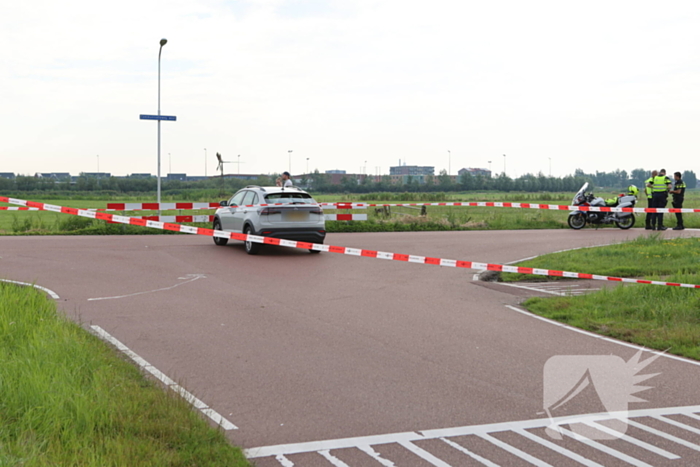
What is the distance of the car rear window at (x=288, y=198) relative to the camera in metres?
16.0

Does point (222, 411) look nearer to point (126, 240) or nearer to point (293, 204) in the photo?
point (293, 204)

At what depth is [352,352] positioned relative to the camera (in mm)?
7191

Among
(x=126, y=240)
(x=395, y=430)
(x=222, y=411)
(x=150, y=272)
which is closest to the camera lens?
(x=395, y=430)

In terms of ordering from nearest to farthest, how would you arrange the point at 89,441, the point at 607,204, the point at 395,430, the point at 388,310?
the point at 89,441 < the point at 395,430 < the point at 388,310 < the point at 607,204

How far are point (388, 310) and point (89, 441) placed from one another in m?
5.76

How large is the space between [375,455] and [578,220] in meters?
22.8

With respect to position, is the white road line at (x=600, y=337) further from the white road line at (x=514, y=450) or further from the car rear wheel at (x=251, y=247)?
the car rear wheel at (x=251, y=247)

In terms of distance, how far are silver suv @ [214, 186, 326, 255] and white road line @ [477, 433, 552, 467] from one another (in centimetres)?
1128

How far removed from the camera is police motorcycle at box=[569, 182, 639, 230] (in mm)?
25344

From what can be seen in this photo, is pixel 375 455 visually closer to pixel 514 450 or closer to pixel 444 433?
pixel 444 433

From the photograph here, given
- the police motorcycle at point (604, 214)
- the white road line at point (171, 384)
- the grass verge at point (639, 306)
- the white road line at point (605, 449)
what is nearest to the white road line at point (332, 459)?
the white road line at point (171, 384)

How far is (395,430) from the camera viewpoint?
498 cm

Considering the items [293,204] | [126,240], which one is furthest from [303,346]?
[126,240]

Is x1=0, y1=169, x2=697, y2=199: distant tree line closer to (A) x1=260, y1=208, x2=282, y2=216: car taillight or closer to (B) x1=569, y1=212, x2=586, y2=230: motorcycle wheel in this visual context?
(B) x1=569, y1=212, x2=586, y2=230: motorcycle wheel
